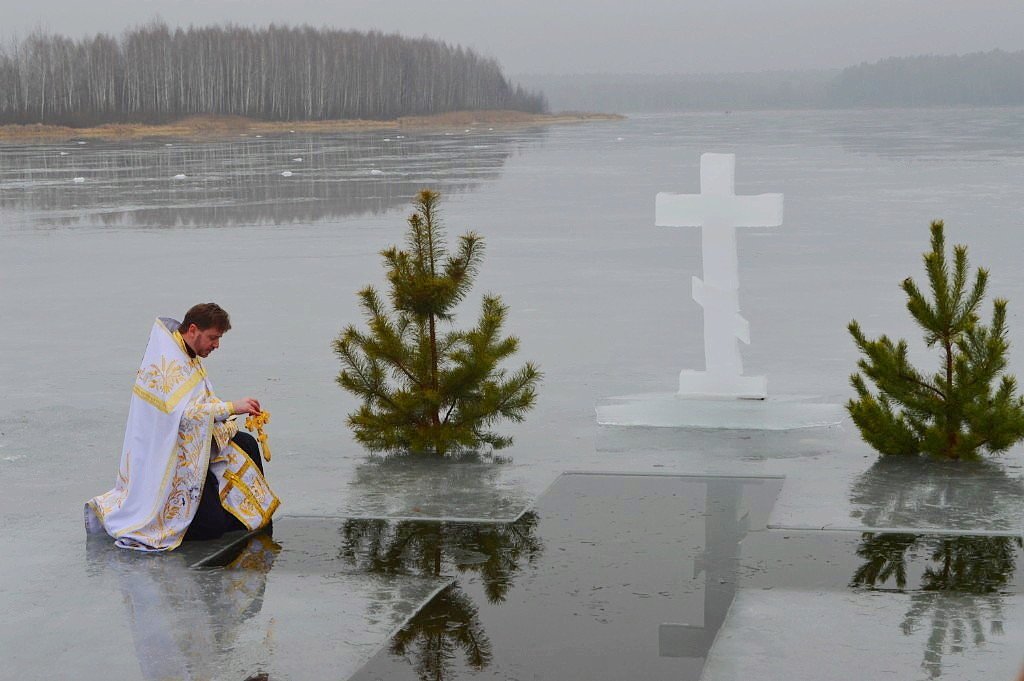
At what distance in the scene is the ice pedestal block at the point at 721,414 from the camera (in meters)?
9.02

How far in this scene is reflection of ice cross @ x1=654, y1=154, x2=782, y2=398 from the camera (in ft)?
30.1

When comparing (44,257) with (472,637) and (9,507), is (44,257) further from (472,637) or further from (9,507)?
(472,637)

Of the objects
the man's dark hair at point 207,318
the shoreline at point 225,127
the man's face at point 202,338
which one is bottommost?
the man's face at point 202,338

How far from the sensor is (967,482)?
7621 millimetres

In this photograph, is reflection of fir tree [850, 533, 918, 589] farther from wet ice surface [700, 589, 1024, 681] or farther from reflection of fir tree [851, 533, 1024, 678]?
wet ice surface [700, 589, 1024, 681]

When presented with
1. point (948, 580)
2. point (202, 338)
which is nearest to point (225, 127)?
point (202, 338)

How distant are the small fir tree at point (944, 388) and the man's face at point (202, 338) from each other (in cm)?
345

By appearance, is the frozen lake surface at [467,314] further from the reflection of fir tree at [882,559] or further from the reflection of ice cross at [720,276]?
the reflection of ice cross at [720,276]

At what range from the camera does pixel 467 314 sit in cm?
1430

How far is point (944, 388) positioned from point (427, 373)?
2879mm

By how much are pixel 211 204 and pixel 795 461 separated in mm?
22218

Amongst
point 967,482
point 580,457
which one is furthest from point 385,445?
point 967,482

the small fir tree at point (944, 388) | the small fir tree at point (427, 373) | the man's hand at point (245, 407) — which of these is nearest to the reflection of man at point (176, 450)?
the man's hand at point (245, 407)

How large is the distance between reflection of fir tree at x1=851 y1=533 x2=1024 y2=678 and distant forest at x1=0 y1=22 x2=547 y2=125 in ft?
385
